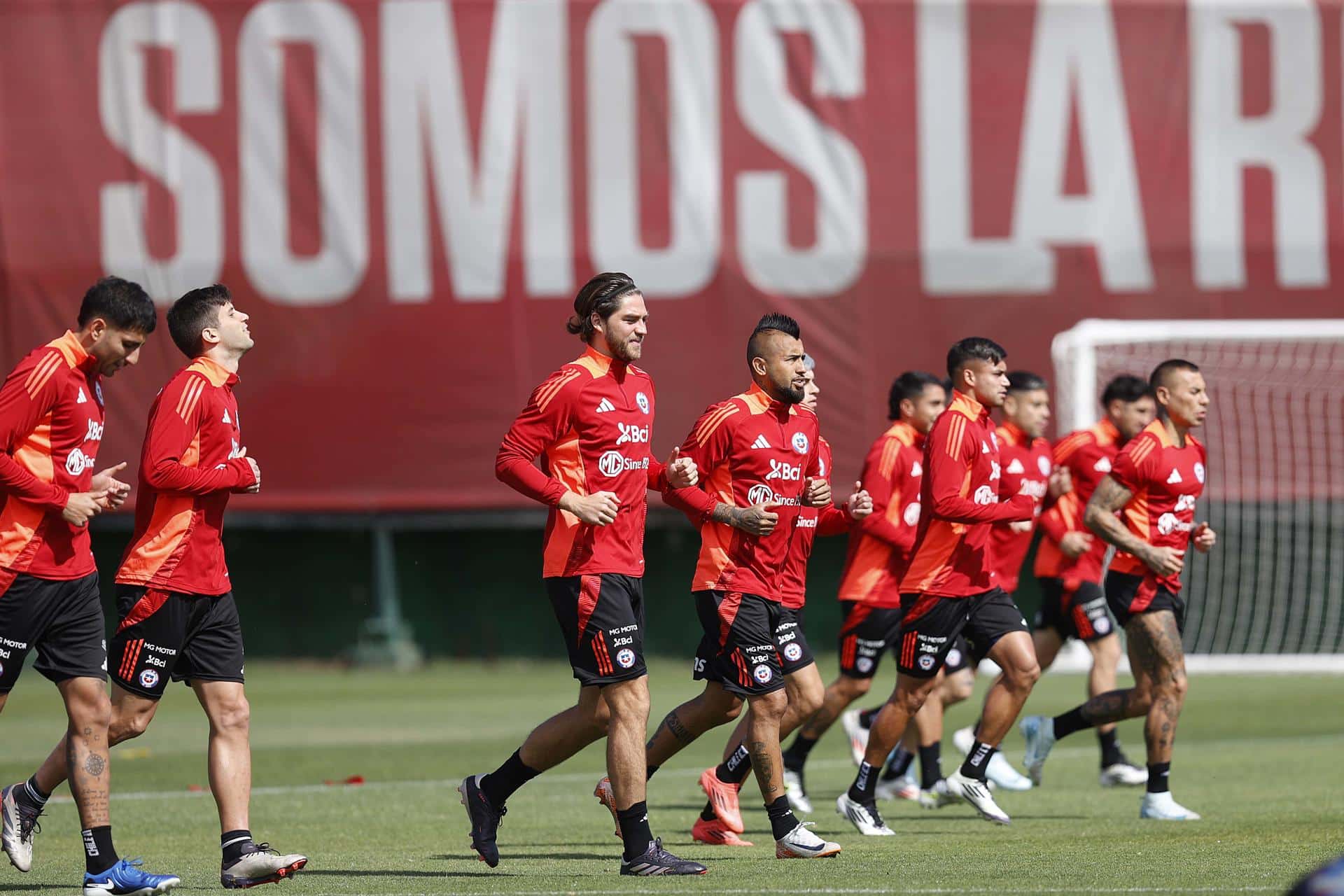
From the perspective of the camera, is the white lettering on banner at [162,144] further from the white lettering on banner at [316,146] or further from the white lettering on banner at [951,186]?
the white lettering on banner at [951,186]

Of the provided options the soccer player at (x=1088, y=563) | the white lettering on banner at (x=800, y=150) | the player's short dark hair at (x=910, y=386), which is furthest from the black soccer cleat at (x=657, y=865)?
the white lettering on banner at (x=800, y=150)

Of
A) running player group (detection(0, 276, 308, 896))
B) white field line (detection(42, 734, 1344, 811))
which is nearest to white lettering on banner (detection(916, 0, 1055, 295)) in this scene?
white field line (detection(42, 734, 1344, 811))

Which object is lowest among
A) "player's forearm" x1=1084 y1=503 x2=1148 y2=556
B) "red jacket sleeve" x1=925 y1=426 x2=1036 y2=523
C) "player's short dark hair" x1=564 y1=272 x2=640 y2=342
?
"player's forearm" x1=1084 y1=503 x2=1148 y2=556

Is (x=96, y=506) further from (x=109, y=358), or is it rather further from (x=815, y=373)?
(x=815, y=373)

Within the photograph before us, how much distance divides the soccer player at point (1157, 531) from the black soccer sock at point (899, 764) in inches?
62.8

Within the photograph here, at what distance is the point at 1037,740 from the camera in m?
11.1

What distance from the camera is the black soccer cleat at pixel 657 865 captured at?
7496mm

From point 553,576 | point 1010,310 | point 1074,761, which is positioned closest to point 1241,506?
point 1010,310

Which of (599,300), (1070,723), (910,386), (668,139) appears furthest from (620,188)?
(599,300)

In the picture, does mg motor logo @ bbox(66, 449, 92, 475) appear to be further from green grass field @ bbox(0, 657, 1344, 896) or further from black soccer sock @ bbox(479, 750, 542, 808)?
black soccer sock @ bbox(479, 750, 542, 808)

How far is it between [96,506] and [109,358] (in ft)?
1.97

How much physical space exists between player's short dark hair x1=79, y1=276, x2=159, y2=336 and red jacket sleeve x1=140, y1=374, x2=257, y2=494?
0.89 ft

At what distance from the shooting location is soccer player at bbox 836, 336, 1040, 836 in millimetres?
9398

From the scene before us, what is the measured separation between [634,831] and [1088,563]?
545 centimetres
